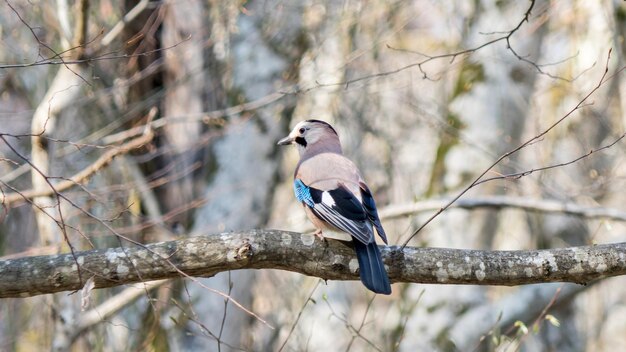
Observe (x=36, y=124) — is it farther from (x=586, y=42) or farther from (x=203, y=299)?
(x=586, y=42)

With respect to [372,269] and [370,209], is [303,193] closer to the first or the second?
[370,209]

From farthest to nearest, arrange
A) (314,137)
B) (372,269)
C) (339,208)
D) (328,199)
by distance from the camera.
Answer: (314,137)
(328,199)
(339,208)
(372,269)

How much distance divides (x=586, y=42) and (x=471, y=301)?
13.0ft

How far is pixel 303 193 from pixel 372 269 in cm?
134

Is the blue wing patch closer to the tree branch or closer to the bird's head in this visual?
the bird's head

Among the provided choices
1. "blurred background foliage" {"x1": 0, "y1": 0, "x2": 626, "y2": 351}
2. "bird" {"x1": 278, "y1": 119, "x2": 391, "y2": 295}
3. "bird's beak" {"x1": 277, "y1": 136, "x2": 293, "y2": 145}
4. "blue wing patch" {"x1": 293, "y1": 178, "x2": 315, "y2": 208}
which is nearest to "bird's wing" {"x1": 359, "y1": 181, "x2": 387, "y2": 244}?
"bird" {"x1": 278, "y1": 119, "x2": 391, "y2": 295}

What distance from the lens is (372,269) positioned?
3943mm

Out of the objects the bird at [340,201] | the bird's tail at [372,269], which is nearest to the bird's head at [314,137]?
the bird at [340,201]

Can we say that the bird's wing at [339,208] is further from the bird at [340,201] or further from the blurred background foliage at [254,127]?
the blurred background foliage at [254,127]

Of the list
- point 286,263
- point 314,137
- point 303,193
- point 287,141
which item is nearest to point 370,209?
point 303,193

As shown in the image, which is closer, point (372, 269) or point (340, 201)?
point (372, 269)

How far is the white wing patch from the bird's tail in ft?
2.56

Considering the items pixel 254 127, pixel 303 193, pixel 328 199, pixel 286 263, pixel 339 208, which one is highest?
pixel 254 127

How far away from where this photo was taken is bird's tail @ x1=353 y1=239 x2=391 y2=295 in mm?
3859
